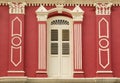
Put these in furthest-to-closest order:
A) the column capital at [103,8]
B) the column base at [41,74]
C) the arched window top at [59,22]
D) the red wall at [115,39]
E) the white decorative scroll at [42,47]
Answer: the arched window top at [59,22]
the column capital at [103,8]
the red wall at [115,39]
the white decorative scroll at [42,47]
the column base at [41,74]

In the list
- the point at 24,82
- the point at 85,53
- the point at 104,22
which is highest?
the point at 104,22

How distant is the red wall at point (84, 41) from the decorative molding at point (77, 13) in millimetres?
225

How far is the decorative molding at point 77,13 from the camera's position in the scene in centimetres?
1875

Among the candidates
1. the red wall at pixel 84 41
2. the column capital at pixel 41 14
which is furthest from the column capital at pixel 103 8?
the column capital at pixel 41 14

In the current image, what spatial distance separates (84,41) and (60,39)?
104 centimetres

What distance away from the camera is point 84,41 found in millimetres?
18750

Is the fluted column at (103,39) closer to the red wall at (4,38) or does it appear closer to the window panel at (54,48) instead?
the window panel at (54,48)

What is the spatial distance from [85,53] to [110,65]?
1170 millimetres

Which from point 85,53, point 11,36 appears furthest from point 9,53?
point 85,53

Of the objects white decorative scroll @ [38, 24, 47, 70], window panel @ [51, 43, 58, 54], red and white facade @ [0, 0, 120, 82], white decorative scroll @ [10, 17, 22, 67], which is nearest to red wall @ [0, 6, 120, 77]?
red and white facade @ [0, 0, 120, 82]

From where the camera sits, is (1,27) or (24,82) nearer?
(24,82)

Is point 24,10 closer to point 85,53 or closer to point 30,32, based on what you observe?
point 30,32

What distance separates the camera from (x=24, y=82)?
1742cm

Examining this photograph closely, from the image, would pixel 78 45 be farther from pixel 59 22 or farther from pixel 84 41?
pixel 59 22
